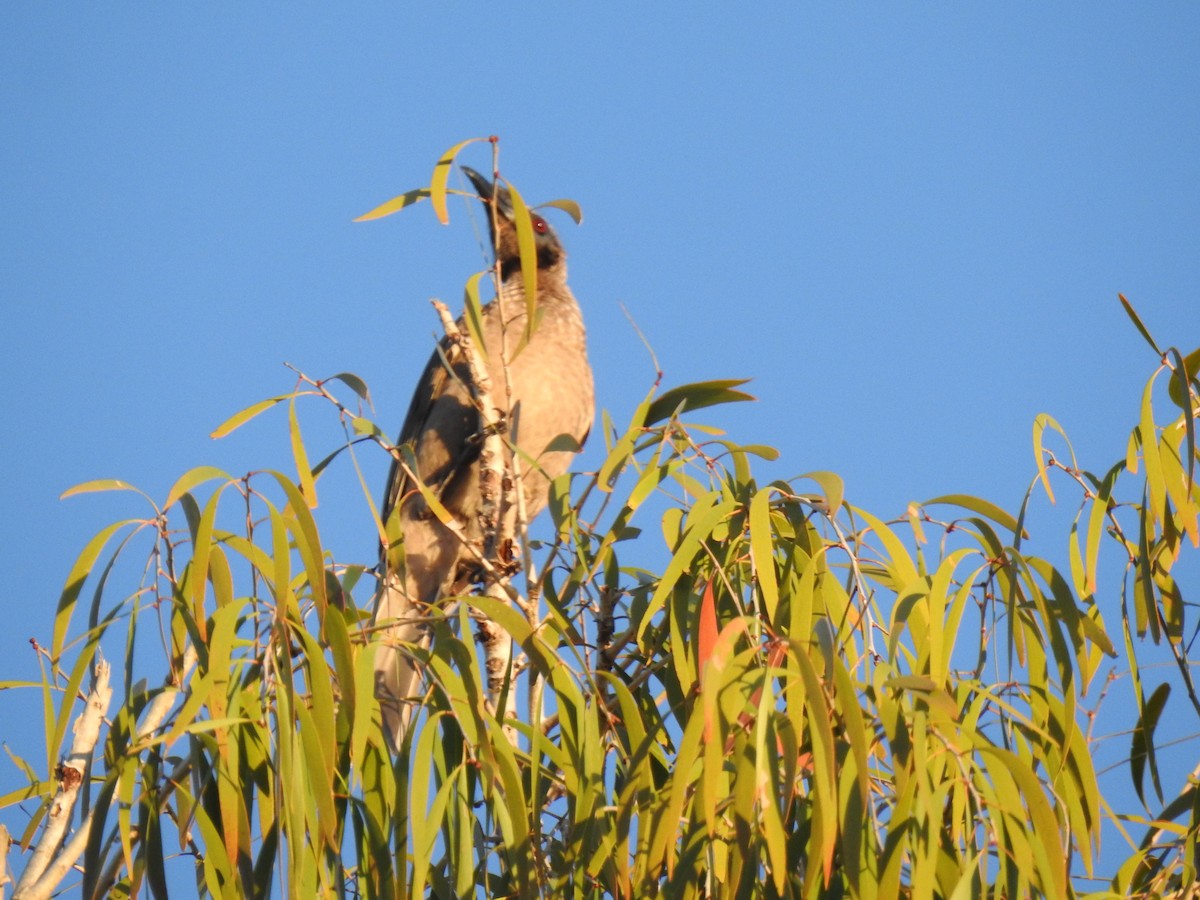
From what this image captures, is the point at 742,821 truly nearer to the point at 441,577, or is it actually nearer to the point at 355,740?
the point at 355,740

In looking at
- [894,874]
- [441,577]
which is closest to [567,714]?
[894,874]

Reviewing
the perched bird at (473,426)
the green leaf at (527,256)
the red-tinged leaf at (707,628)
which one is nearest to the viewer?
the red-tinged leaf at (707,628)

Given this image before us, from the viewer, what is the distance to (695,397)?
258cm

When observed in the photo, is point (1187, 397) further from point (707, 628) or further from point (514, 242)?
point (514, 242)

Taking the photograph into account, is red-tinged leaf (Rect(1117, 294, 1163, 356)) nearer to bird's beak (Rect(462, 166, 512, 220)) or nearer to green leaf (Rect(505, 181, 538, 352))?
green leaf (Rect(505, 181, 538, 352))

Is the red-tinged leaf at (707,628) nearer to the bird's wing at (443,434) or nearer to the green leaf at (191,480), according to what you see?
the green leaf at (191,480)

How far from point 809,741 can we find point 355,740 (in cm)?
69

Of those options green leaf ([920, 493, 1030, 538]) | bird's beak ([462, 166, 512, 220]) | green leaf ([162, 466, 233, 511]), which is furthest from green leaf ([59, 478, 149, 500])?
bird's beak ([462, 166, 512, 220])

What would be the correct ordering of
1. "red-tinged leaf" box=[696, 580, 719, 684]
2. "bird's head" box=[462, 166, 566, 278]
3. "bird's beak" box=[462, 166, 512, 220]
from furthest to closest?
"bird's head" box=[462, 166, 566, 278] → "bird's beak" box=[462, 166, 512, 220] → "red-tinged leaf" box=[696, 580, 719, 684]

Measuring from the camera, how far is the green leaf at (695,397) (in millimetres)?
2516

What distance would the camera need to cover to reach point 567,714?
2.21 m

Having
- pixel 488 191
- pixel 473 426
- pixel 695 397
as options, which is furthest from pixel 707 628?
pixel 488 191

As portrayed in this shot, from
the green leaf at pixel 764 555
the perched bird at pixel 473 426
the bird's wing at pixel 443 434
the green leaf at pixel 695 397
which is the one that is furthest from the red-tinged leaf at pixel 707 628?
the bird's wing at pixel 443 434

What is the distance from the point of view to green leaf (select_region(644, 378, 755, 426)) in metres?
2.52
